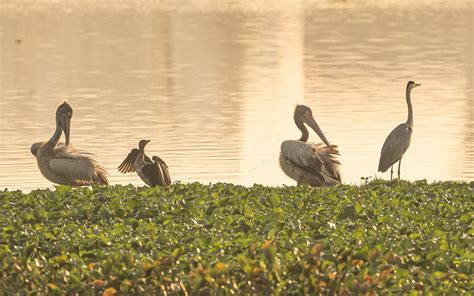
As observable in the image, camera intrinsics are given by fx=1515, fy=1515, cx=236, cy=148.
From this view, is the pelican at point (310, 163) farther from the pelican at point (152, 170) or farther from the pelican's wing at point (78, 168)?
the pelican's wing at point (78, 168)

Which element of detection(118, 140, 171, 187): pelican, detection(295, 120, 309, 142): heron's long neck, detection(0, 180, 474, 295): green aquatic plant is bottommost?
detection(0, 180, 474, 295): green aquatic plant

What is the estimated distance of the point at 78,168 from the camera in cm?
2023

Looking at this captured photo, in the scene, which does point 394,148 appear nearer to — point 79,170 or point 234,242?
point 79,170

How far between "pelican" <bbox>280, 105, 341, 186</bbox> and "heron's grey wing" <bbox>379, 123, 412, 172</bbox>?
1396 millimetres

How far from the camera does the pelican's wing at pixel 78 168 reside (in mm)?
20156

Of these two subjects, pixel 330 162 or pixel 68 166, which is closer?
pixel 68 166

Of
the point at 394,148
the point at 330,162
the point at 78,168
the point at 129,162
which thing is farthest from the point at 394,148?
the point at 78,168

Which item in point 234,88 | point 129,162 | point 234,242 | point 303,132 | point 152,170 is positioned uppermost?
point 234,88

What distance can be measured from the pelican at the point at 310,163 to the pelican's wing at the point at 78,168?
8.82 feet

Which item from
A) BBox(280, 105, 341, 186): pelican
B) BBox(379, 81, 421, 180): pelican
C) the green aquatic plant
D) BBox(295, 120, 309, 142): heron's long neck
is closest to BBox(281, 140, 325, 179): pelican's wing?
BBox(280, 105, 341, 186): pelican

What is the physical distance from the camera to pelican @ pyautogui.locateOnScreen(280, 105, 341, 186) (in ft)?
68.6

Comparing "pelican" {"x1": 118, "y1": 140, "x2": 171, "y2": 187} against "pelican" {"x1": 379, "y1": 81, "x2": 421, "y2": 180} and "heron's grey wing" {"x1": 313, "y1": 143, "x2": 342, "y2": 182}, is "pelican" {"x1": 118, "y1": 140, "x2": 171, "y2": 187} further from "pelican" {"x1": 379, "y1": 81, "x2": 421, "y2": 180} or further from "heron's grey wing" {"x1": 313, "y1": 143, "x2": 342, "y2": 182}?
"pelican" {"x1": 379, "y1": 81, "x2": 421, "y2": 180}

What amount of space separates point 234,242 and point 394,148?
10851mm

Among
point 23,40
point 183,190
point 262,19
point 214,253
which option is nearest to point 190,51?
point 23,40
